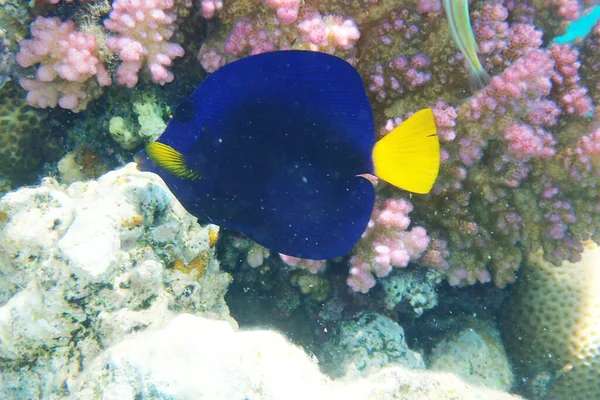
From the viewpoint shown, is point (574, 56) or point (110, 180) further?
point (574, 56)

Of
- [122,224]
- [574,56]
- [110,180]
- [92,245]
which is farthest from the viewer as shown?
[574,56]

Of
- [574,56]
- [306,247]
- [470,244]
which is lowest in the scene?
[470,244]

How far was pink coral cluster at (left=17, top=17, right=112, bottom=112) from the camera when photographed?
2.40m

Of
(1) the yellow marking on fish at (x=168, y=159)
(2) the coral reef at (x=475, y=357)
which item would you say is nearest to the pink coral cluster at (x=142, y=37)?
(1) the yellow marking on fish at (x=168, y=159)

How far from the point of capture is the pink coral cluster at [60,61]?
2.40 meters

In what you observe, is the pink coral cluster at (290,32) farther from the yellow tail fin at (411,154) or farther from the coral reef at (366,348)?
the coral reef at (366,348)

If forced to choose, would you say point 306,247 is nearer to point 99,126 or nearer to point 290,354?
point 290,354

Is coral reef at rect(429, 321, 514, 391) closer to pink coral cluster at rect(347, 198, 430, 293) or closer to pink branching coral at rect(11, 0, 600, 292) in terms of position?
pink branching coral at rect(11, 0, 600, 292)

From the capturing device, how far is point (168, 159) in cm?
145

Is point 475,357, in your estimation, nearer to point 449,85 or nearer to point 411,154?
point 449,85

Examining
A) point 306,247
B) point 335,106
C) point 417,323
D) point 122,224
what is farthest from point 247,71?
point 417,323

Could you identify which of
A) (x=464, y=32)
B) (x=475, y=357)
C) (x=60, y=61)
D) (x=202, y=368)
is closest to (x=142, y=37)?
(x=60, y=61)

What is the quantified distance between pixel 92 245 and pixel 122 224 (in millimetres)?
191

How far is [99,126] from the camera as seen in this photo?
276 centimetres
